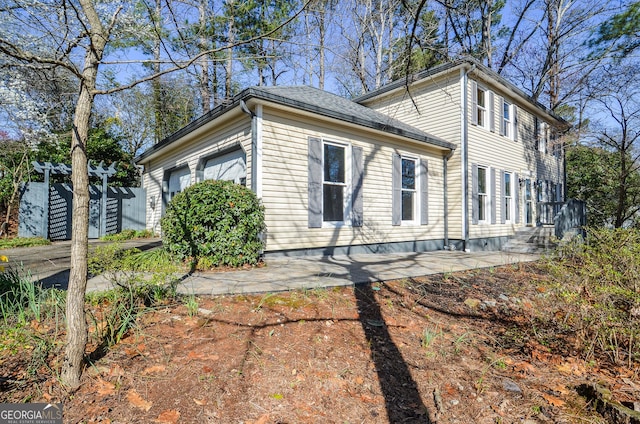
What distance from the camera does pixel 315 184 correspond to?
259 inches

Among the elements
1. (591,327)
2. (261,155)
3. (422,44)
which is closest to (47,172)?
(261,155)

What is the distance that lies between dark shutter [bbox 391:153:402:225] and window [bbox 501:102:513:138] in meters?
5.45

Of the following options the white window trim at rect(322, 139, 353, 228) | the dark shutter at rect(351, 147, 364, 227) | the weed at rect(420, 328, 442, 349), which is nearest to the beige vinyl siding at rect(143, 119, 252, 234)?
the white window trim at rect(322, 139, 353, 228)

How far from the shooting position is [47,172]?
9961mm

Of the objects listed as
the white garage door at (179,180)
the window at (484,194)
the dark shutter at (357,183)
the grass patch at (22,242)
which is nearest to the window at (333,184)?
the dark shutter at (357,183)

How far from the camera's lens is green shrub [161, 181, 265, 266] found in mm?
4914

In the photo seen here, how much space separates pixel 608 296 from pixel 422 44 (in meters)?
2.83

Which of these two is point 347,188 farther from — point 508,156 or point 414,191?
point 508,156

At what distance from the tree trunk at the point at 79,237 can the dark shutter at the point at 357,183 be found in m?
5.57

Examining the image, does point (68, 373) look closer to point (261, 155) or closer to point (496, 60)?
point (261, 155)

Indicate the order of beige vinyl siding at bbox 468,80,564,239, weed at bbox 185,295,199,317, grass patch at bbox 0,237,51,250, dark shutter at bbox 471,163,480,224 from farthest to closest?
beige vinyl siding at bbox 468,80,564,239 → dark shutter at bbox 471,163,480,224 → grass patch at bbox 0,237,51,250 → weed at bbox 185,295,199,317

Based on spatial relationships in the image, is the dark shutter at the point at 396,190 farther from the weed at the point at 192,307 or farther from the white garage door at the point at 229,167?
the weed at the point at 192,307

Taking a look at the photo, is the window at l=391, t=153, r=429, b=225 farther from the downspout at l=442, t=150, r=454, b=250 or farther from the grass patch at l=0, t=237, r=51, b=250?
the grass patch at l=0, t=237, r=51, b=250

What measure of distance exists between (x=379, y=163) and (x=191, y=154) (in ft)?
16.4
